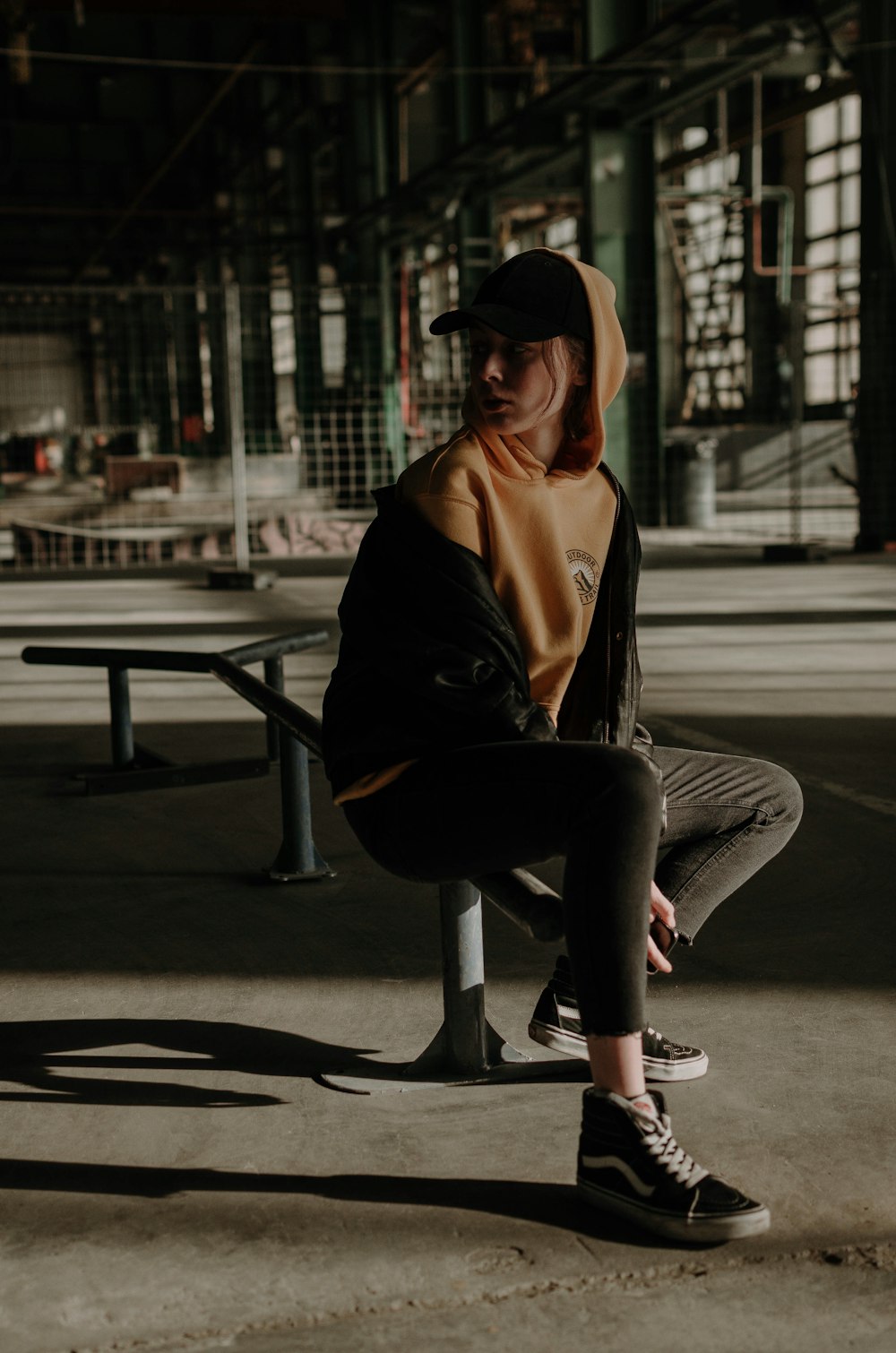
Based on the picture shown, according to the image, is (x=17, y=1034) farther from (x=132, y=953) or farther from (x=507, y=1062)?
(x=507, y=1062)

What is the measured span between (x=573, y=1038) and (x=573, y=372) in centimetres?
120

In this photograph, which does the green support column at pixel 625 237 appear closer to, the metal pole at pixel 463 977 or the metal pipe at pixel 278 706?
the metal pipe at pixel 278 706

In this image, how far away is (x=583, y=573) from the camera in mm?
2459

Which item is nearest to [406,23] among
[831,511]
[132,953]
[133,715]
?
[831,511]

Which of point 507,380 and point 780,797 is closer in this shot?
point 507,380

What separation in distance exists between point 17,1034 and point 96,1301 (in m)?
1.11

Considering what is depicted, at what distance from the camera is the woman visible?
2141 mm

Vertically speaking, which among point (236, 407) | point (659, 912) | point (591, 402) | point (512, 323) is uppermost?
point (236, 407)

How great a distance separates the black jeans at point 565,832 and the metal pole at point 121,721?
3.09 metres

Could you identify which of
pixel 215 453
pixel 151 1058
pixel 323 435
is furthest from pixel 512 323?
pixel 215 453

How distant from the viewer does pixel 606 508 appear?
255 cm

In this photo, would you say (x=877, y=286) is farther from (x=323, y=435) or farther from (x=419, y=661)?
(x=419, y=661)

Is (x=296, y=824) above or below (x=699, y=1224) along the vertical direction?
above

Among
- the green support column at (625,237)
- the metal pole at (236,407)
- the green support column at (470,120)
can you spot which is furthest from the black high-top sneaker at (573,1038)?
the green support column at (470,120)
